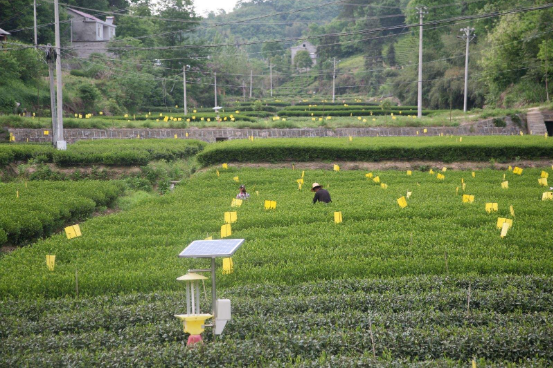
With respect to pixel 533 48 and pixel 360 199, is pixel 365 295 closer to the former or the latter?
pixel 360 199

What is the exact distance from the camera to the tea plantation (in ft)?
21.1

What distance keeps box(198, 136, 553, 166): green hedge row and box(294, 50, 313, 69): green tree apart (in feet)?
241

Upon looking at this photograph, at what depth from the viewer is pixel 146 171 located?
22906 millimetres

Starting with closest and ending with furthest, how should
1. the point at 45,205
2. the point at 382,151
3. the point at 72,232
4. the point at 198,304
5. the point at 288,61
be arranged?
1. the point at 198,304
2. the point at 72,232
3. the point at 45,205
4. the point at 382,151
5. the point at 288,61

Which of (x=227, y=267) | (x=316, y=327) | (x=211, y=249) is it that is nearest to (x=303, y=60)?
(x=227, y=267)

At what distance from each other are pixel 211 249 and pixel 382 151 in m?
18.9

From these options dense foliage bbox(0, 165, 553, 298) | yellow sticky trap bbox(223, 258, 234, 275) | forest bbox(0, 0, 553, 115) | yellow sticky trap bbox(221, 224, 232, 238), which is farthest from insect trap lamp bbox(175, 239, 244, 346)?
forest bbox(0, 0, 553, 115)

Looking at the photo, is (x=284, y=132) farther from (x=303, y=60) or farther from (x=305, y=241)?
(x=303, y=60)

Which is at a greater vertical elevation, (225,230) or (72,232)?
(225,230)

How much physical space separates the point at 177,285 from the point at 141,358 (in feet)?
9.72

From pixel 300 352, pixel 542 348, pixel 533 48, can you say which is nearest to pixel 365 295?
pixel 300 352

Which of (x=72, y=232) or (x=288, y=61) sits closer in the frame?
(x=72, y=232)

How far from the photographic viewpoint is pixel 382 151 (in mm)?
24391

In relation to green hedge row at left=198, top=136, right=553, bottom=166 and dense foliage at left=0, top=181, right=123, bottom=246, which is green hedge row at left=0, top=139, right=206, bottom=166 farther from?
dense foliage at left=0, top=181, right=123, bottom=246
